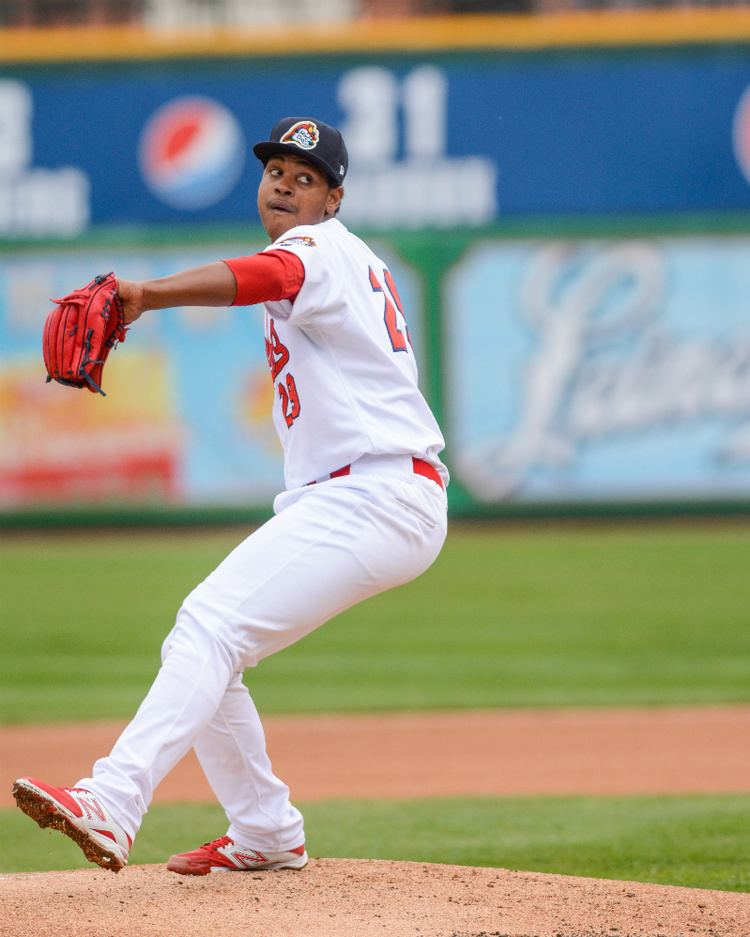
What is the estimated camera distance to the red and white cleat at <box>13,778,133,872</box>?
3514mm

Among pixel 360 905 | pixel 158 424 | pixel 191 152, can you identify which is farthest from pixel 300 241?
pixel 191 152

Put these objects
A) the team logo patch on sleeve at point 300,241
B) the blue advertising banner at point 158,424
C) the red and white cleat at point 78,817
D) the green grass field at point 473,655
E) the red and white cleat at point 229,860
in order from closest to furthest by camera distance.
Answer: the red and white cleat at point 78,817 < the team logo patch on sleeve at point 300,241 < the red and white cleat at point 229,860 < the green grass field at point 473,655 < the blue advertising banner at point 158,424

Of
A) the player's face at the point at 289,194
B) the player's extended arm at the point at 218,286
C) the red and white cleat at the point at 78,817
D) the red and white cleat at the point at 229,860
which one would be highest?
the player's face at the point at 289,194

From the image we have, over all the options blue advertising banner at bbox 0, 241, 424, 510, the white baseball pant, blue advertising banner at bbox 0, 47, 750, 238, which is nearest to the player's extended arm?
the white baseball pant

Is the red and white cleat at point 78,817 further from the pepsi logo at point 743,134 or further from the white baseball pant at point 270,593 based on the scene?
the pepsi logo at point 743,134

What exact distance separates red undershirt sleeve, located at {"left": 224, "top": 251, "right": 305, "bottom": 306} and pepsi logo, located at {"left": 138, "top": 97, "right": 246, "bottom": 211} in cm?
1537

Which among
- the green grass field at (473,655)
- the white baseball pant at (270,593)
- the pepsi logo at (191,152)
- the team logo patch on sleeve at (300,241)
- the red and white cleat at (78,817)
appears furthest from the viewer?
the pepsi logo at (191,152)

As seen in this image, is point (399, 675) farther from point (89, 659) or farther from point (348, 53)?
point (348, 53)

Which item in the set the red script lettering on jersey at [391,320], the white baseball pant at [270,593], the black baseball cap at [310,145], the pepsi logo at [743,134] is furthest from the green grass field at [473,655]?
the pepsi logo at [743,134]

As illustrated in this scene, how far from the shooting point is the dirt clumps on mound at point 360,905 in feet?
12.2

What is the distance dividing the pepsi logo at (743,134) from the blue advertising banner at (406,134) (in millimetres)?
17

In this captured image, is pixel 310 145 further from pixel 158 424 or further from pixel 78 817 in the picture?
pixel 158 424

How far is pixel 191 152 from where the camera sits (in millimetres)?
18734

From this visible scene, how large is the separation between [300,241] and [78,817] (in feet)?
4.77
